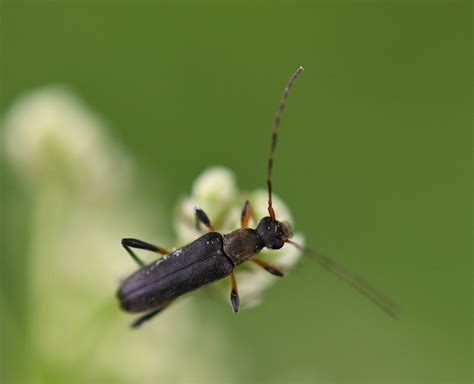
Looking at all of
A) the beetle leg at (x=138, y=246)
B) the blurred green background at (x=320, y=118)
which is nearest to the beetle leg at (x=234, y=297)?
Answer: the beetle leg at (x=138, y=246)

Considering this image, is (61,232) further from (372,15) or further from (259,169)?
(372,15)

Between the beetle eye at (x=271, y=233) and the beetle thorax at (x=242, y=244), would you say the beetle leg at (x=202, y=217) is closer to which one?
the beetle thorax at (x=242, y=244)

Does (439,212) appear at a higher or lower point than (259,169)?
lower

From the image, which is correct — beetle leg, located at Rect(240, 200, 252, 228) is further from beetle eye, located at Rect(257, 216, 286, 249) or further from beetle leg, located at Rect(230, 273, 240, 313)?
beetle leg, located at Rect(230, 273, 240, 313)

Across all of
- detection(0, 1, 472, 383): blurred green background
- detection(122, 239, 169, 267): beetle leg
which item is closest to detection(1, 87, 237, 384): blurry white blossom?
detection(122, 239, 169, 267): beetle leg

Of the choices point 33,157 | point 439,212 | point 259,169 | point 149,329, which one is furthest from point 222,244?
point 439,212

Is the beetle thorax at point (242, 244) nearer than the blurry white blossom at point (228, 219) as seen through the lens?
No
